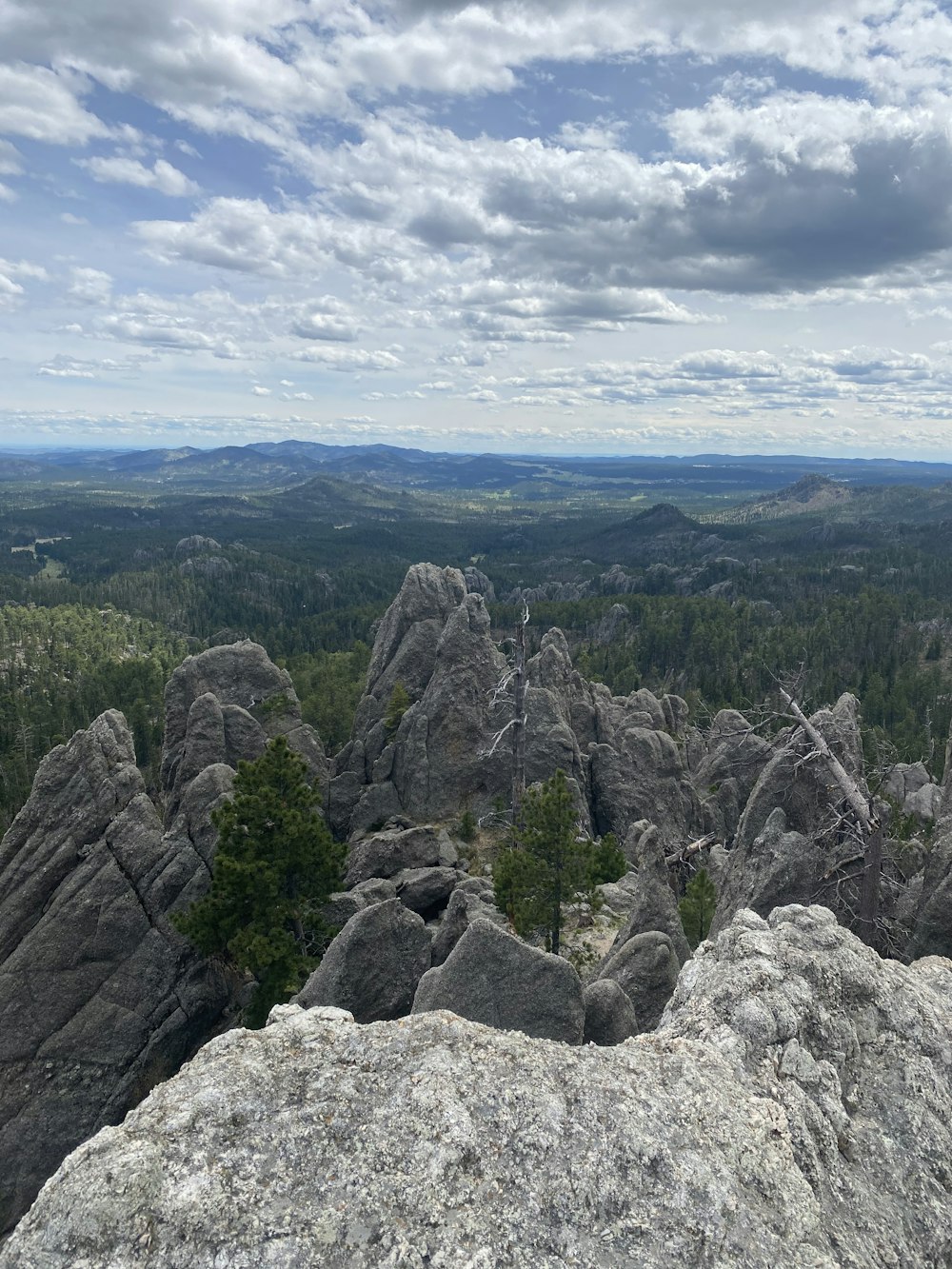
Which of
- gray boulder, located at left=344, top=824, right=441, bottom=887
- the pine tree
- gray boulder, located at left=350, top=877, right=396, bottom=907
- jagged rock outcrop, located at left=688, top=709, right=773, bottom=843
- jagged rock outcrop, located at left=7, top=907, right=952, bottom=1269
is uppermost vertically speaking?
jagged rock outcrop, located at left=7, top=907, right=952, bottom=1269

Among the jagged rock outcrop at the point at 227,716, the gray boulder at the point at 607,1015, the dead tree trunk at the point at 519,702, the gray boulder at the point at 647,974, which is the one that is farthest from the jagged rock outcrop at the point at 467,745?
the gray boulder at the point at 607,1015

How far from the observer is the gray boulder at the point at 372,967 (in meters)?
25.6

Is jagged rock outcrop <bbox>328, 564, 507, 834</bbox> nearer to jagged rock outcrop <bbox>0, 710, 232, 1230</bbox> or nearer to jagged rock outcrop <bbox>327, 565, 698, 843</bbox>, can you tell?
jagged rock outcrop <bbox>327, 565, 698, 843</bbox>

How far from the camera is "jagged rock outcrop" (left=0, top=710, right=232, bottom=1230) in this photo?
29938mm

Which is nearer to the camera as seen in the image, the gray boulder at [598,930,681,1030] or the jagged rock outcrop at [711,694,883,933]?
the jagged rock outcrop at [711,694,883,933]

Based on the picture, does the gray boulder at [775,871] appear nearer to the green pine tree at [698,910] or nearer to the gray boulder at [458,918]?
the green pine tree at [698,910]

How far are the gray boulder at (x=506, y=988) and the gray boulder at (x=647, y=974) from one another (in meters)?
4.55

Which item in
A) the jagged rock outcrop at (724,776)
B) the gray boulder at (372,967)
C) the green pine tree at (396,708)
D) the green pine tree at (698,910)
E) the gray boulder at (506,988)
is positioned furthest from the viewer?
the jagged rock outcrop at (724,776)

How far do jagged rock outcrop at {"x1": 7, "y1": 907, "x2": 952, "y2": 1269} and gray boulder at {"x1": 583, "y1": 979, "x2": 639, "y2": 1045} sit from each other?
36.9 feet

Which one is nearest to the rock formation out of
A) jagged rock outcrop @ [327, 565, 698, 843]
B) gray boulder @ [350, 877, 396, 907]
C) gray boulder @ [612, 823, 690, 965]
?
gray boulder @ [350, 877, 396, 907]

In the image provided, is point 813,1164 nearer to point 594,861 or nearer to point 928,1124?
point 928,1124

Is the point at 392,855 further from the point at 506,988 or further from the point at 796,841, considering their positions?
the point at 796,841

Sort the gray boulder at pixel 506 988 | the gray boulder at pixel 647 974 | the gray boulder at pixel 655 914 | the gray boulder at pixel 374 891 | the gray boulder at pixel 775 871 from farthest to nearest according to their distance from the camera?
1. the gray boulder at pixel 374 891
2. the gray boulder at pixel 655 914
3. the gray boulder at pixel 775 871
4. the gray boulder at pixel 647 974
5. the gray boulder at pixel 506 988

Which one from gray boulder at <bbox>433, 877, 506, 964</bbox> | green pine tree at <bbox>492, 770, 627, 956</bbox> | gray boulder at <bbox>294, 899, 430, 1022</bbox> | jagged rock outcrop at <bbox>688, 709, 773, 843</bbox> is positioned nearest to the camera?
gray boulder at <bbox>294, 899, 430, 1022</bbox>
